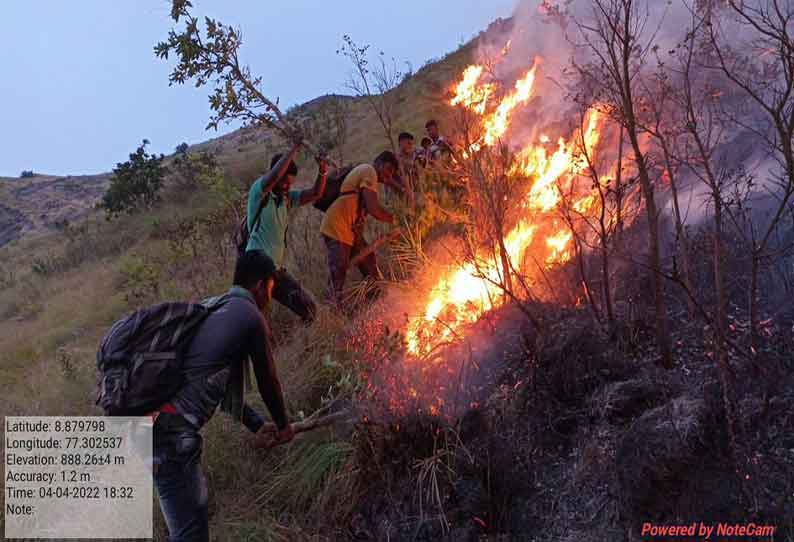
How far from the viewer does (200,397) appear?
286 centimetres

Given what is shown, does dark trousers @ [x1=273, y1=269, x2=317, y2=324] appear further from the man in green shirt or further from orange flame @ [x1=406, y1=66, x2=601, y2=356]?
orange flame @ [x1=406, y1=66, x2=601, y2=356]

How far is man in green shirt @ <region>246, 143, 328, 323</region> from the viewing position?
5.16m

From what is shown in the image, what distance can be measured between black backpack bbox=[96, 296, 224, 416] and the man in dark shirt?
71mm


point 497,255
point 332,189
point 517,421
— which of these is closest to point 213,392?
point 517,421

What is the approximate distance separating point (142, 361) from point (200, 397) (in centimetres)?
31

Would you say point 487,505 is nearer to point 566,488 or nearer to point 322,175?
point 566,488

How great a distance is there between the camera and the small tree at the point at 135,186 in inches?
774

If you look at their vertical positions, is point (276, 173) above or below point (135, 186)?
below

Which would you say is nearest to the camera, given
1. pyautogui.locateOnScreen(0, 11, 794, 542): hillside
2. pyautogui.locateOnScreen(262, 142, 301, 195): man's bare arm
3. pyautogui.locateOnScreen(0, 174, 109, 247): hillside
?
pyautogui.locateOnScreen(0, 11, 794, 542): hillside

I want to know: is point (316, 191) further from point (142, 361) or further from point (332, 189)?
point (142, 361)

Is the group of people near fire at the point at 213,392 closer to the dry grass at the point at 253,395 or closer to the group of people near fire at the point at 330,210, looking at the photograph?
the dry grass at the point at 253,395

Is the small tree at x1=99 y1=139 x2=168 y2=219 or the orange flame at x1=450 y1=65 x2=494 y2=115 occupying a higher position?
the small tree at x1=99 y1=139 x2=168 y2=219

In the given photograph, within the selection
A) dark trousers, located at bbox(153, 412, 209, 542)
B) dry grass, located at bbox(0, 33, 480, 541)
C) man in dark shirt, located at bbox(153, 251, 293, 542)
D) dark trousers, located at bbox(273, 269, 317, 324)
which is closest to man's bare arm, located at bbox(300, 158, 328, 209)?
dark trousers, located at bbox(273, 269, 317, 324)

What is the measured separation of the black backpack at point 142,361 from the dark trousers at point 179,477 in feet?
0.45
